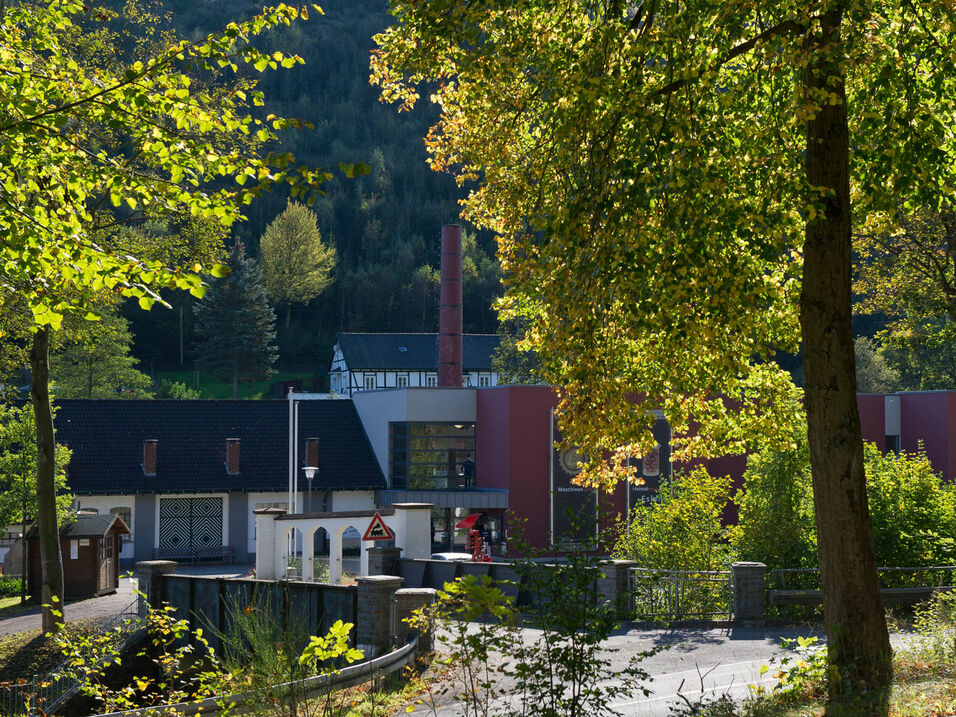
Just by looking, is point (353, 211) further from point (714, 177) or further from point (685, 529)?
point (714, 177)

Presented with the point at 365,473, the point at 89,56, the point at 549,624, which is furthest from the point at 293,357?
the point at 549,624

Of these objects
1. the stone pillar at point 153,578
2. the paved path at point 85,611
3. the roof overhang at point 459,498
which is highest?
the roof overhang at point 459,498

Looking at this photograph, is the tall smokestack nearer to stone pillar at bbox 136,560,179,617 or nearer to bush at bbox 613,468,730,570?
stone pillar at bbox 136,560,179,617

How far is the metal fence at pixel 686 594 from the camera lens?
19156mm

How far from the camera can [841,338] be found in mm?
9898

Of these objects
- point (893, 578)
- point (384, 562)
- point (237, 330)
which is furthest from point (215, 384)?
point (893, 578)

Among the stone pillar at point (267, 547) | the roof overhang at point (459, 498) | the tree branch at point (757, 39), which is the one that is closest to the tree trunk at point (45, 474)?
the stone pillar at point (267, 547)

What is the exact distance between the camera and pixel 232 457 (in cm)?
4244

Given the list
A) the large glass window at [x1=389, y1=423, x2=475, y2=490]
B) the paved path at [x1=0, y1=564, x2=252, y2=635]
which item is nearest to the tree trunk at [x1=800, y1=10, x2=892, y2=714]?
the paved path at [x1=0, y1=564, x2=252, y2=635]

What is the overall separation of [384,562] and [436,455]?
19.7 m

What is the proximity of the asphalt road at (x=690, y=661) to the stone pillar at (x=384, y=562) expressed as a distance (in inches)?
233

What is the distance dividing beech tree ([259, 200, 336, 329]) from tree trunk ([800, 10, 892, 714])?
90.0 meters

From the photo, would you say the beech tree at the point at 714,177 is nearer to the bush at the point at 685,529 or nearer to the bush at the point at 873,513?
the bush at the point at 685,529

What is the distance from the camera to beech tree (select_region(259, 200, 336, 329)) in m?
97.8
